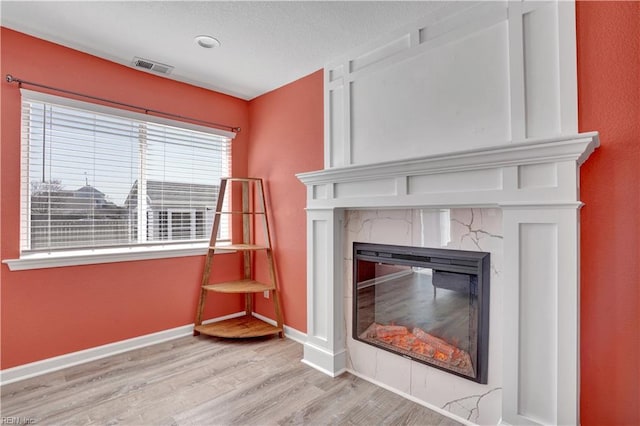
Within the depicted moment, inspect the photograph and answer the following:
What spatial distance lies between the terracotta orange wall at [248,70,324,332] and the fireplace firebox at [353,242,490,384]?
786mm

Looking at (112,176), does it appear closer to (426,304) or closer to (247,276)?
(247,276)

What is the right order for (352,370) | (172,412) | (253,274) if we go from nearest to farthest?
1. (172,412)
2. (352,370)
3. (253,274)

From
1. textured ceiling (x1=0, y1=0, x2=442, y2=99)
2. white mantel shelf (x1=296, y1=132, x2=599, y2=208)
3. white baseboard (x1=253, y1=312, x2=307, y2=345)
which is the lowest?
white baseboard (x1=253, y1=312, x2=307, y2=345)

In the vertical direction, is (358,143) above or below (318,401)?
above

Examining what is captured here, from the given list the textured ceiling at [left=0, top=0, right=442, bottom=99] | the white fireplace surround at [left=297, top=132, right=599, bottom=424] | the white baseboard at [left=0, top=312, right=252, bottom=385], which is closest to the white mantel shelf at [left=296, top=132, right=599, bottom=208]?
the white fireplace surround at [left=297, top=132, right=599, bottom=424]

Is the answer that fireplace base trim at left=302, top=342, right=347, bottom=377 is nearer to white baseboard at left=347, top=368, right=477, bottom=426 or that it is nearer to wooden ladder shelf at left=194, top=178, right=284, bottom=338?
white baseboard at left=347, top=368, right=477, bottom=426

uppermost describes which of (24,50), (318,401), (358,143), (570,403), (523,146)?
(24,50)

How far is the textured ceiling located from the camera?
6.65 ft

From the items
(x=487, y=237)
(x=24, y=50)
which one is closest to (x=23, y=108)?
(x=24, y=50)

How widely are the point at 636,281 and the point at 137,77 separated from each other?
12.2ft

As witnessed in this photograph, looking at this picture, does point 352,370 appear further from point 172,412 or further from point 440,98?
point 440,98

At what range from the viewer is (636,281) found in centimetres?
144

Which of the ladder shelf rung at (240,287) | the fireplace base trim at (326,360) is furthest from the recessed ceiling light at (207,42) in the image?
the fireplace base trim at (326,360)

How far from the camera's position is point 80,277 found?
8.54ft
